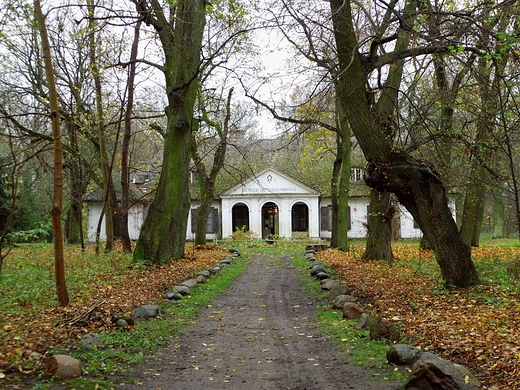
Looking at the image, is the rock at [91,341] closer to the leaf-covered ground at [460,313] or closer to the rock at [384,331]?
the rock at [384,331]

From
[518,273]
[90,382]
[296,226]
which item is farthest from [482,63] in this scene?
[296,226]

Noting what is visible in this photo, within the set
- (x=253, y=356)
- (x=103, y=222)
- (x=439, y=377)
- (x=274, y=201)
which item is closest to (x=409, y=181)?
(x=253, y=356)

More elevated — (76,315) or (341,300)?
(76,315)

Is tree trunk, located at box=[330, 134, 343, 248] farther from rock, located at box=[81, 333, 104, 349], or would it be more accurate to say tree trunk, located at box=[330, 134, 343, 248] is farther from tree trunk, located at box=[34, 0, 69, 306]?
rock, located at box=[81, 333, 104, 349]

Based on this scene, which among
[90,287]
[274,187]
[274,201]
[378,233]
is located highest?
[274,187]

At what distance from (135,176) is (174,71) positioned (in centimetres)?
2801

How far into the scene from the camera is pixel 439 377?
15.8 ft

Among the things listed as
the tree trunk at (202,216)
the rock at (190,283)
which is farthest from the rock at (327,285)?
the tree trunk at (202,216)

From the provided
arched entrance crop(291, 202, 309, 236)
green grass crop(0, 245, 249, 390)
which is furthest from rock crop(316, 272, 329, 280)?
arched entrance crop(291, 202, 309, 236)

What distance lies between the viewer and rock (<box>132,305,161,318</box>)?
8.74 metres

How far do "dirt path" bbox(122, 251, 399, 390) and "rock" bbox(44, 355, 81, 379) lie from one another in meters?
0.58

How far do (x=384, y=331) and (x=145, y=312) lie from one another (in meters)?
4.11

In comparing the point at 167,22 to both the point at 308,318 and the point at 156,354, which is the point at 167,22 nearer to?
the point at 308,318

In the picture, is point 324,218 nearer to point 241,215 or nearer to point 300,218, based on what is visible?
point 300,218
